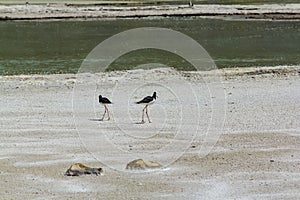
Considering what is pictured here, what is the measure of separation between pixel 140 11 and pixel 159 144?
4802 cm

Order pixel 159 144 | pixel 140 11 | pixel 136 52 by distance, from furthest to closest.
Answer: pixel 140 11, pixel 136 52, pixel 159 144

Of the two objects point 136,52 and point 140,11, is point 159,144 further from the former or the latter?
point 140,11

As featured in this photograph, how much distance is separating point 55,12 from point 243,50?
28.3 m

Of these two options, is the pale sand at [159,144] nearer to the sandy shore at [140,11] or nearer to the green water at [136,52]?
the green water at [136,52]

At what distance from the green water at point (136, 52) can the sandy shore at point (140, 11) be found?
336cm

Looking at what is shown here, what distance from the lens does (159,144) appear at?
43.5ft

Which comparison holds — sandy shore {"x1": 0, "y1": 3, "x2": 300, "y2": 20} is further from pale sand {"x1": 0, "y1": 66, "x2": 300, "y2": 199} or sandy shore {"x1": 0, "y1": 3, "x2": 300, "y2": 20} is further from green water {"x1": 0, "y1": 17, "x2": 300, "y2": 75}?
pale sand {"x1": 0, "y1": 66, "x2": 300, "y2": 199}

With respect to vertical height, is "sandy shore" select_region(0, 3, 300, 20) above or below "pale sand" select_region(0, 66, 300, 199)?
above

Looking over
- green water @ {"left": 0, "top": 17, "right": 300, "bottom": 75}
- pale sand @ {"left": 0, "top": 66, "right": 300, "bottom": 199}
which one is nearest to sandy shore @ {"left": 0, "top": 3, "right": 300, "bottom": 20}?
green water @ {"left": 0, "top": 17, "right": 300, "bottom": 75}

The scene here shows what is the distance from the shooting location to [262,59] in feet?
100

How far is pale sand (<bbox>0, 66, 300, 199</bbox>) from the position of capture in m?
10.6

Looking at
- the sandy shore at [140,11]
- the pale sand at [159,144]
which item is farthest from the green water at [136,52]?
the pale sand at [159,144]

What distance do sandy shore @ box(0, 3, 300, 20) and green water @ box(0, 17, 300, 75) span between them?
3361mm

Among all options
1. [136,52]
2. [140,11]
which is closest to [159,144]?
[136,52]
